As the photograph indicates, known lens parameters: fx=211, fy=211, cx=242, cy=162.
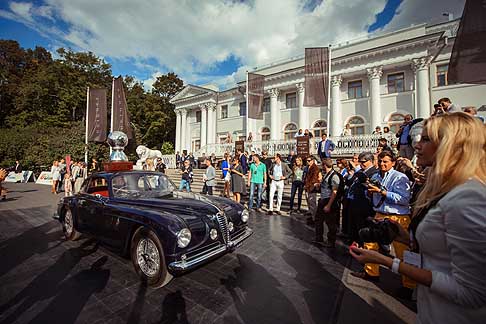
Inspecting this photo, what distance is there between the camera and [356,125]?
59.8ft

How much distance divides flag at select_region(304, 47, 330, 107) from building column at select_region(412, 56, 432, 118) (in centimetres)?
630

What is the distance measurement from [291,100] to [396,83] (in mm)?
8810

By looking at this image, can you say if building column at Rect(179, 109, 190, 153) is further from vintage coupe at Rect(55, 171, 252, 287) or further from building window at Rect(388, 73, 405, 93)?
vintage coupe at Rect(55, 171, 252, 287)

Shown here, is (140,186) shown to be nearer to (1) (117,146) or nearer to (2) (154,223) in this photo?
(2) (154,223)

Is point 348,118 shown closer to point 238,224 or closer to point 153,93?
point 238,224

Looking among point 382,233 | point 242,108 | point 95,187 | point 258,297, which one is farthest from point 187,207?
point 242,108

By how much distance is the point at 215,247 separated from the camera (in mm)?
3246

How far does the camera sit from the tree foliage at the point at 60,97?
31047 millimetres

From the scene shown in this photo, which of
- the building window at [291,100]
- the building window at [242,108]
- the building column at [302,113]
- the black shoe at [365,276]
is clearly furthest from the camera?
the building window at [242,108]

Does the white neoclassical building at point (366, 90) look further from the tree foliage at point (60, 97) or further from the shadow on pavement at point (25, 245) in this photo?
the shadow on pavement at point (25, 245)

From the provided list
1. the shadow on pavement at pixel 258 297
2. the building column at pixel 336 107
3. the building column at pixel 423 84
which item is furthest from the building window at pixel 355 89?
the shadow on pavement at pixel 258 297

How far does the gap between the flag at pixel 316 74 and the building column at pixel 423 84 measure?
6.30 m

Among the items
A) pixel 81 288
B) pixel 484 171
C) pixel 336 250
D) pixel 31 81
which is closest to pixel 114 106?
pixel 81 288

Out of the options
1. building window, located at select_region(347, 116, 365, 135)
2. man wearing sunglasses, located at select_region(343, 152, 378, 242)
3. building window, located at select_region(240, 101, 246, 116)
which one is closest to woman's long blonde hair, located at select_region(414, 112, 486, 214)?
man wearing sunglasses, located at select_region(343, 152, 378, 242)
